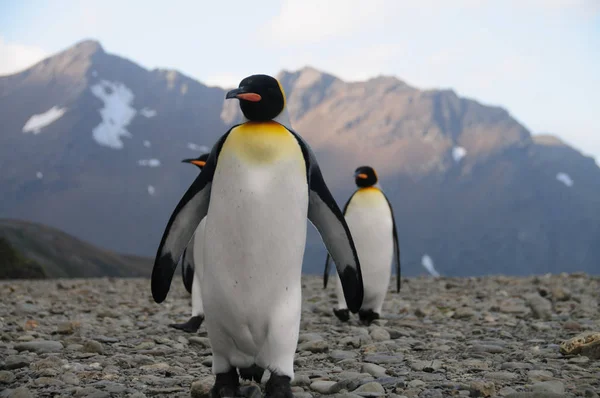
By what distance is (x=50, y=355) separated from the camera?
12.7ft

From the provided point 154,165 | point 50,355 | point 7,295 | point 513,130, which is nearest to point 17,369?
point 50,355

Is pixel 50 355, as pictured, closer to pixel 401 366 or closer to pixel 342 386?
pixel 342 386

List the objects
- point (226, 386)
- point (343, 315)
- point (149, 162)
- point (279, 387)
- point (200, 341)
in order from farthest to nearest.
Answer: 1. point (149, 162)
2. point (343, 315)
3. point (200, 341)
4. point (226, 386)
5. point (279, 387)

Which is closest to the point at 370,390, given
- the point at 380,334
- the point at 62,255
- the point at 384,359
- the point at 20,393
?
the point at 384,359

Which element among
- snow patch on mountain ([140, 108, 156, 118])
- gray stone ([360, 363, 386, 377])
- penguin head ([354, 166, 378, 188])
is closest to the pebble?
gray stone ([360, 363, 386, 377])

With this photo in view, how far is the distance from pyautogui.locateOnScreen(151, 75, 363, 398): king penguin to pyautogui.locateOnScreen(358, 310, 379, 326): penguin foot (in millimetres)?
3054

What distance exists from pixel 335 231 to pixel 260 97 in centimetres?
82

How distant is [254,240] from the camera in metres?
2.88

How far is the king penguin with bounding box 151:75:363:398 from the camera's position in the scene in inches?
114

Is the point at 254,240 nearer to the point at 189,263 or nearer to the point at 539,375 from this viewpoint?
the point at 539,375

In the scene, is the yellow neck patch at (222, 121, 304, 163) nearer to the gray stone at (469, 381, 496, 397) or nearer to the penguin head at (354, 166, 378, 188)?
the gray stone at (469, 381, 496, 397)

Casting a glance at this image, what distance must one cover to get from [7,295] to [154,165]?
100008mm

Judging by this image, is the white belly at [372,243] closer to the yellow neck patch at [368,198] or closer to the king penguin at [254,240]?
the yellow neck patch at [368,198]

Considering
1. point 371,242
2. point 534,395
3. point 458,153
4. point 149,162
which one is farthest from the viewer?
point 458,153
